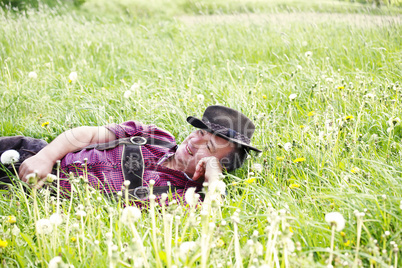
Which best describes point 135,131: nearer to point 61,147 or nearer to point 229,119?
point 61,147

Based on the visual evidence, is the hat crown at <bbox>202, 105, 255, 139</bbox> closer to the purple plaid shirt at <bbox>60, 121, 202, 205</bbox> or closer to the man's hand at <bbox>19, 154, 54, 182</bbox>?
the purple plaid shirt at <bbox>60, 121, 202, 205</bbox>

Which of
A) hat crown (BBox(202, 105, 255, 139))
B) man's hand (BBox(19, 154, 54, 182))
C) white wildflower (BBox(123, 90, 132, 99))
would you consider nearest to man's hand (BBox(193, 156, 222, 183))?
hat crown (BBox(202, 105, 255, 139))

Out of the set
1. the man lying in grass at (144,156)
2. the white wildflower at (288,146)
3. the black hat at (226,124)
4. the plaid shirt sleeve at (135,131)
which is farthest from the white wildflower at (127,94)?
the white wildflower at (288,146)

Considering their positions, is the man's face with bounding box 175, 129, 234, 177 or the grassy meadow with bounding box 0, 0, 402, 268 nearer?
the grassy meadow with bounding box 0, 0, 402, 268

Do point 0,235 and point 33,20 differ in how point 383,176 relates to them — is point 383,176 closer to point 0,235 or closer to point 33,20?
point 0,235

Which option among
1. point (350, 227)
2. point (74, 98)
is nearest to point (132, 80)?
point (74, 98)

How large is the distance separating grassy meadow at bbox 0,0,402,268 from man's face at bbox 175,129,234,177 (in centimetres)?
18

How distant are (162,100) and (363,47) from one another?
7.80 ft

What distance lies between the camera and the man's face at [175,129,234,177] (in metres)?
2.38

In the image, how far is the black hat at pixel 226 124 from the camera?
2367 mm

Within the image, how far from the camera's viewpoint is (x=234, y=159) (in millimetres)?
2445

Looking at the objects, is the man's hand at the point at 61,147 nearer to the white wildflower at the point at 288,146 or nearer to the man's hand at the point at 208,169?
the man's hand at the point at 208,169

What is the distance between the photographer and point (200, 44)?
16.8 ft

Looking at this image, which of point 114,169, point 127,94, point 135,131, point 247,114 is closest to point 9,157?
point 114,169
